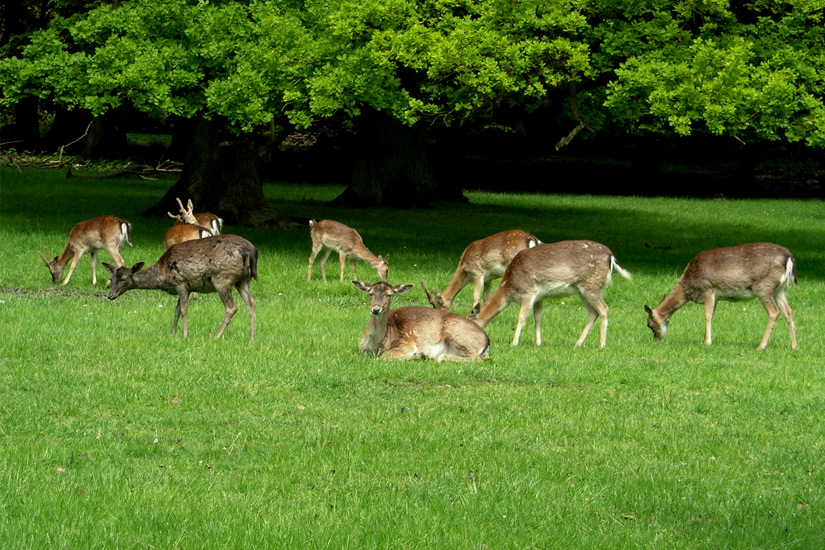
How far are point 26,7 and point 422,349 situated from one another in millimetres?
36723

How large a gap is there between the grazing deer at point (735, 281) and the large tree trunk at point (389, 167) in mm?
18006

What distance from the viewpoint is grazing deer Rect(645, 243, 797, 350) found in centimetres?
1327

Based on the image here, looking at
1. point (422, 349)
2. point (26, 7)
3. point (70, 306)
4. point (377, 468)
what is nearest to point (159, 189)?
point (26, 7)

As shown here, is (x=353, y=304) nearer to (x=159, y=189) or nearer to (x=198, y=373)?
(x=198, y=373)

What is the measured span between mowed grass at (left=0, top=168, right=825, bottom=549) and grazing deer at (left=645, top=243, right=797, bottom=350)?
39 centimetres

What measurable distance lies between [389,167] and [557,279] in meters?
19.1

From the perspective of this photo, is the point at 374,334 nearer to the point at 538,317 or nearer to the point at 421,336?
the point at 421,336

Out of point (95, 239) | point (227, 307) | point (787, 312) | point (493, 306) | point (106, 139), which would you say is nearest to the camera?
point (227, 307)

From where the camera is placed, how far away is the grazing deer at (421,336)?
36.3 ft

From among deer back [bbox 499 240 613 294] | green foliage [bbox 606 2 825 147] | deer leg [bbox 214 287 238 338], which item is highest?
green foliage [bbox 606 2 825 147]

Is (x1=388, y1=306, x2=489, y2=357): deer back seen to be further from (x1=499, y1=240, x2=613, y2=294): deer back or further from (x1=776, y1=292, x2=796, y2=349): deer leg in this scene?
(x1=776, y1=292, x2=796, y2=349): deer leg

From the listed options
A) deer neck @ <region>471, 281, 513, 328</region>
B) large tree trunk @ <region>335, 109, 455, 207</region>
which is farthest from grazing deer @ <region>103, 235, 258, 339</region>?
large tree trunk @ <region>335, 109, 455, 207</region>

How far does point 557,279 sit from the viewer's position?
12.8m

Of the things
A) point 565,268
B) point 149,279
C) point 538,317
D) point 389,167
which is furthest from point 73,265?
point 389,167
